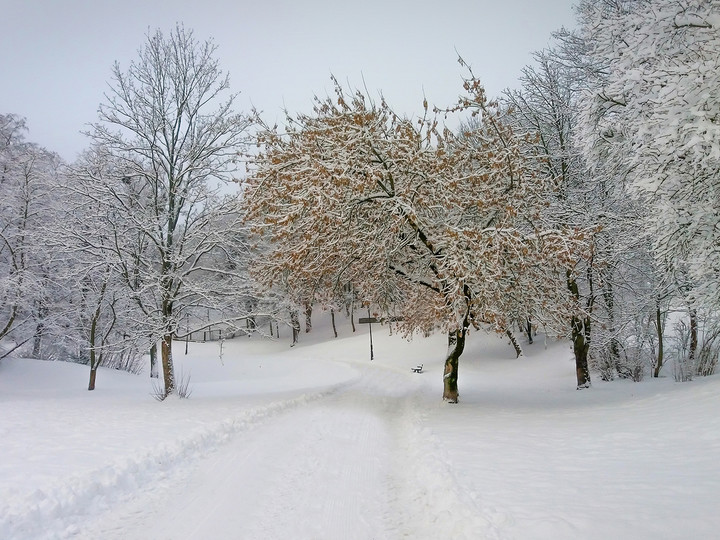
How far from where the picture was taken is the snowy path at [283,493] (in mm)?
4383

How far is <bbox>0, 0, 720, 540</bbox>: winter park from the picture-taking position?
4.80 meters

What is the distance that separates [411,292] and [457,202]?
386cm

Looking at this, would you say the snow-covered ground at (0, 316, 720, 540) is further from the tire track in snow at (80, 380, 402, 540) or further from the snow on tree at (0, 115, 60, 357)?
the snow on tree at (0, 115, 60, 357)

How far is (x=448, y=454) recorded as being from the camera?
647cm

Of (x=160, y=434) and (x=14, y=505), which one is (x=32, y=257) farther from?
(x=14, y=505)

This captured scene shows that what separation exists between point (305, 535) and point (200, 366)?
25965mm

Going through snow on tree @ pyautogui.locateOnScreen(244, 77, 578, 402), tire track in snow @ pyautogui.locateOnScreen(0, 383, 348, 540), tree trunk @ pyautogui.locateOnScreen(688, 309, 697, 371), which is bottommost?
tire track in snow @ pyautogui.locateOnScreen(0, 383, 348, 540)

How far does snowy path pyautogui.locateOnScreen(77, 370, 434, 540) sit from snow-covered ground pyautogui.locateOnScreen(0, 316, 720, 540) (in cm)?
3

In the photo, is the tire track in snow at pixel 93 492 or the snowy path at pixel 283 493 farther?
the snowy path at pixel 283 493

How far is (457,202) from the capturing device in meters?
11.1

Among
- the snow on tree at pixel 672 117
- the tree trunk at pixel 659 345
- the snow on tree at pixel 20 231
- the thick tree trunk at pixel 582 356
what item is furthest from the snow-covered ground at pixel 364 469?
the snow on tree at pixel 20 231

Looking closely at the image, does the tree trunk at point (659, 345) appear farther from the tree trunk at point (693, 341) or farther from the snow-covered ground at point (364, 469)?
the snow-covered ground at point (364, 469)

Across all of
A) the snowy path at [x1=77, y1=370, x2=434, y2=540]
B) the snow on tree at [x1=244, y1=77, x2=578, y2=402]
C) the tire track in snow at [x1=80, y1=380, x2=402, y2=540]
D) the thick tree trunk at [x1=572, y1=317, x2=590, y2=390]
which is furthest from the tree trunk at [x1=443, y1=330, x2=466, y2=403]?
the thick tree trunk at [x1=572, y1=317, x2=590, y2=390]

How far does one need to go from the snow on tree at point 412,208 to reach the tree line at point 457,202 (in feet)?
0.23
